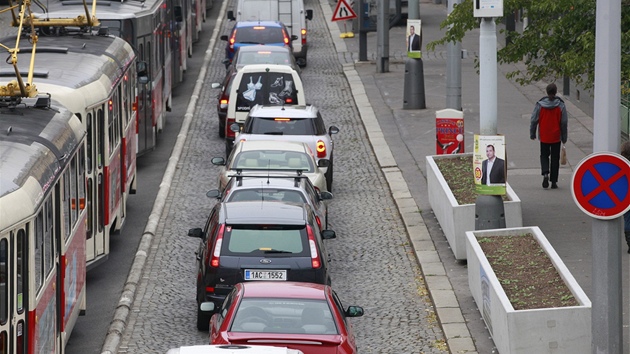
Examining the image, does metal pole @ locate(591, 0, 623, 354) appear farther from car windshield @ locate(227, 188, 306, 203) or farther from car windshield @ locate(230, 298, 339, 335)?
car windshield @ locate(227, 188, 306, 203)

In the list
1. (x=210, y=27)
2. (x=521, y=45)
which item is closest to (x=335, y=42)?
(x=210, y=27)

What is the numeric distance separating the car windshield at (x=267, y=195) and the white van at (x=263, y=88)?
910 centimetres

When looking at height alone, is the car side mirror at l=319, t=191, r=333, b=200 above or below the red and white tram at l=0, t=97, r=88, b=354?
below

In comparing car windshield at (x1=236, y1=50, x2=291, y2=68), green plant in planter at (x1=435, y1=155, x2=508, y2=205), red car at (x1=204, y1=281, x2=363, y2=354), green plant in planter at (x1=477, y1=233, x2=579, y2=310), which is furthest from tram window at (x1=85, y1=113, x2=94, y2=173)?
car windshield at (x1=236, y1=50, x2=291, y2=68)

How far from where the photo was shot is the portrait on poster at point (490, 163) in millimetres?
16891

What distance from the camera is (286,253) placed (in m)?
15.1

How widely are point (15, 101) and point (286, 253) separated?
353cm

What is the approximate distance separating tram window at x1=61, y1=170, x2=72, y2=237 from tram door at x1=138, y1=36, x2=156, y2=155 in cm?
1018

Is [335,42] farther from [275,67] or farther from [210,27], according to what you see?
[275,67]

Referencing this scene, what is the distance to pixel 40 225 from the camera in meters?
11.6

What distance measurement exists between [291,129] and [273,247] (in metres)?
8.11

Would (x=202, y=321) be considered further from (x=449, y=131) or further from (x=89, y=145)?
(x=449, y=131)

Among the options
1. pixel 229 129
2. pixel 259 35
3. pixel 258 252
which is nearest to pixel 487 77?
pixel 258 252

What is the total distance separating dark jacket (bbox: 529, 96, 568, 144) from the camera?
71.8ft
